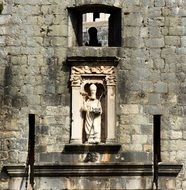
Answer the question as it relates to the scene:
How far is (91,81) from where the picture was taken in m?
11.4

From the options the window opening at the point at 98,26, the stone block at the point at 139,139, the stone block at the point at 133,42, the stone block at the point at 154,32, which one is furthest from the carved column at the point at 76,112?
the window opening at the point at 98,26

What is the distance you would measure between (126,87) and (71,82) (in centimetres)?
89

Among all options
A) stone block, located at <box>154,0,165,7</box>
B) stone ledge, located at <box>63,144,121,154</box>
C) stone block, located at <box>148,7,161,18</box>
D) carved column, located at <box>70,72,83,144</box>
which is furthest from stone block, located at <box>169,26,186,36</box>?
stone ledge, located at <box>63,144,121,154</box>

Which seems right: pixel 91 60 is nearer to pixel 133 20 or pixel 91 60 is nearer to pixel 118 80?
pixel 118 80

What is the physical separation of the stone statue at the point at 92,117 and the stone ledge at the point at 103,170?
1.39 ft

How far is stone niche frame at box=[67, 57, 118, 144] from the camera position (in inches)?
444

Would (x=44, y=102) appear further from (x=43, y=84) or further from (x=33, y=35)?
(x=33, y=35)

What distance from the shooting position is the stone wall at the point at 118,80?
36.9 feet

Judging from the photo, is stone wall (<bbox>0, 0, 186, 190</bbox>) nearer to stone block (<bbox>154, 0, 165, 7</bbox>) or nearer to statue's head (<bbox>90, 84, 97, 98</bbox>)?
stone block (<bbox>154, 0, 165, 7</bbox>)

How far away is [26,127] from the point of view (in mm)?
11391

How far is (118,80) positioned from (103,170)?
148 cm

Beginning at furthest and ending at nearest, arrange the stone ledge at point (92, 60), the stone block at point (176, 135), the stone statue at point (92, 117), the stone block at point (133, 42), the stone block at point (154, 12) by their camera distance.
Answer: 1. the stone block at point (154, 12)
2. the stone block at point (133, 42)
3. the stone ledge at point (92, 60)
4. the stone block at point (176, 135)
5. the stone statue at point (92, 117)

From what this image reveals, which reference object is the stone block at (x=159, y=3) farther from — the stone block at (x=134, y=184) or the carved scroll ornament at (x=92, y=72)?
the stone block at (x=134, y=184)

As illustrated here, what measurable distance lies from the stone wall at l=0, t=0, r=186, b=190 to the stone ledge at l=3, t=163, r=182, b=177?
0.09m
